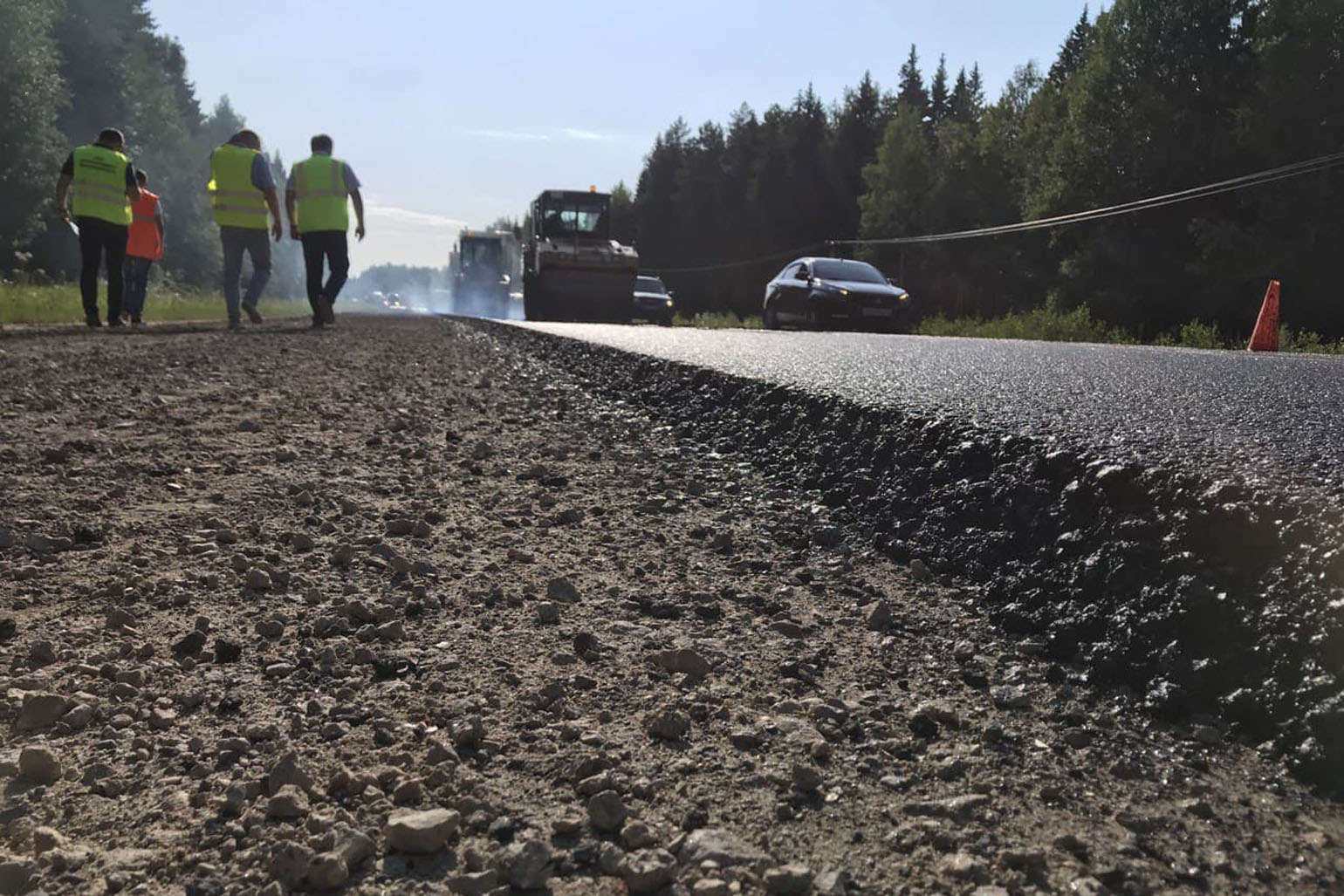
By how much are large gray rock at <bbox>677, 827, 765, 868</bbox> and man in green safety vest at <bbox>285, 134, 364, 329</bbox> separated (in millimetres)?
10760

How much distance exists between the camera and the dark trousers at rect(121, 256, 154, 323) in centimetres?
1223

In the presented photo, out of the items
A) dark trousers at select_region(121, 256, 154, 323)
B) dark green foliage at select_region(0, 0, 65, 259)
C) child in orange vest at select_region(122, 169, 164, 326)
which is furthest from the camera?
dark green foliage at select_region(0, 0, 65, 259)

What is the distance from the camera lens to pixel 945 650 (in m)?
1.67

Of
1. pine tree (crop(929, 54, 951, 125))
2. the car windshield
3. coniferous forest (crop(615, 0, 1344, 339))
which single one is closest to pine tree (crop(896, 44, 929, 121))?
pine tree (crop(929, 54, 951, 125))

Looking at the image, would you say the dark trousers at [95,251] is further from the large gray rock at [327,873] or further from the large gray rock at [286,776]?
the large gray rock at [327,873]

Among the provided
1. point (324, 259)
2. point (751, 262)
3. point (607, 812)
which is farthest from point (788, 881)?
point (751, 262)

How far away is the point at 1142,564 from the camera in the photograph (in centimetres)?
164

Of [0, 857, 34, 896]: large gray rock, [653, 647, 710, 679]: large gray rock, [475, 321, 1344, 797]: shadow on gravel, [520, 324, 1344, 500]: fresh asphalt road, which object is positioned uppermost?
[520, 324, 1344, 500]: fresh asphalt road

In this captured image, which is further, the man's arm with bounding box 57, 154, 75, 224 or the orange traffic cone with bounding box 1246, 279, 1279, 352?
the orange traffic cone with bounding box 1246, 279, 1279, 352

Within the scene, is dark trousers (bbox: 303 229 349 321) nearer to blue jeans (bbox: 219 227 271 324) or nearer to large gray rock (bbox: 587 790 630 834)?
blue jeans (bbox: 219 227 271 324)

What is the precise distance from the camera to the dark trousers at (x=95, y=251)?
10141 mm

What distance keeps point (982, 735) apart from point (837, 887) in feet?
1.42

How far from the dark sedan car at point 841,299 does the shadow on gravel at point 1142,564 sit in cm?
1363

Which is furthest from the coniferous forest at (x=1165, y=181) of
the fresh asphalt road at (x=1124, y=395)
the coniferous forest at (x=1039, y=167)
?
the fresh asphalt road at (x=1124, y=395)
